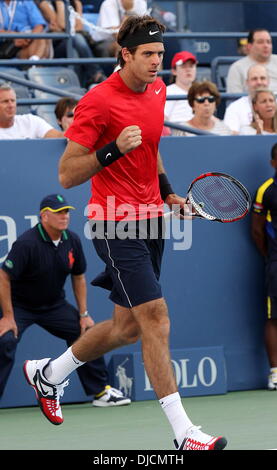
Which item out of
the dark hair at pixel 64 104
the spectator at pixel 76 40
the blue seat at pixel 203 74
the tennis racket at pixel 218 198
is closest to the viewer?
the tennis racket at pixel 218 198

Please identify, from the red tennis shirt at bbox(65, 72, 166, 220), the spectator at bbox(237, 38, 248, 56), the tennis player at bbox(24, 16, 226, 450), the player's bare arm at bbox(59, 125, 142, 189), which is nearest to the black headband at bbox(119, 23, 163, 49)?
the tennis player at bbox(24, 16, 226, 450)

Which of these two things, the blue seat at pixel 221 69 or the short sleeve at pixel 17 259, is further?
the blue seat at pixel 221 69

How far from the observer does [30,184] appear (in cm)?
816

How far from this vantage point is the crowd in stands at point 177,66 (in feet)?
30.5

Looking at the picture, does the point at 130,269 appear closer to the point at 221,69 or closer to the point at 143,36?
the point at 143,36

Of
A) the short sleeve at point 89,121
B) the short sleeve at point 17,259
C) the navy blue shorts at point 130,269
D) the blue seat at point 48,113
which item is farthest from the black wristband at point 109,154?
the blue seat at point 48,113

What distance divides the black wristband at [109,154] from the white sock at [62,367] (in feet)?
3.96

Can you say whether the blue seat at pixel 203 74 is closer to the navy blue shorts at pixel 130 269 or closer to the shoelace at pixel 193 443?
the navy blue shorts at pixel 130 269

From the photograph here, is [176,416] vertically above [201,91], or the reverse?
[201,91]

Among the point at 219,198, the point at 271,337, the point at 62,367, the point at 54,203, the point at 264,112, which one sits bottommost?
the point at 271,337

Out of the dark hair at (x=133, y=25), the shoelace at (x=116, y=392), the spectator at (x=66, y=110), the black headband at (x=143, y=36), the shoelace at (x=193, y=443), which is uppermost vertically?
the dark hair at (x=133, y=25)

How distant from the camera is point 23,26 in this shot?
11.8 m

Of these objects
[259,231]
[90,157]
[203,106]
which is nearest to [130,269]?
[90,157]

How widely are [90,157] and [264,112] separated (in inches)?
166
